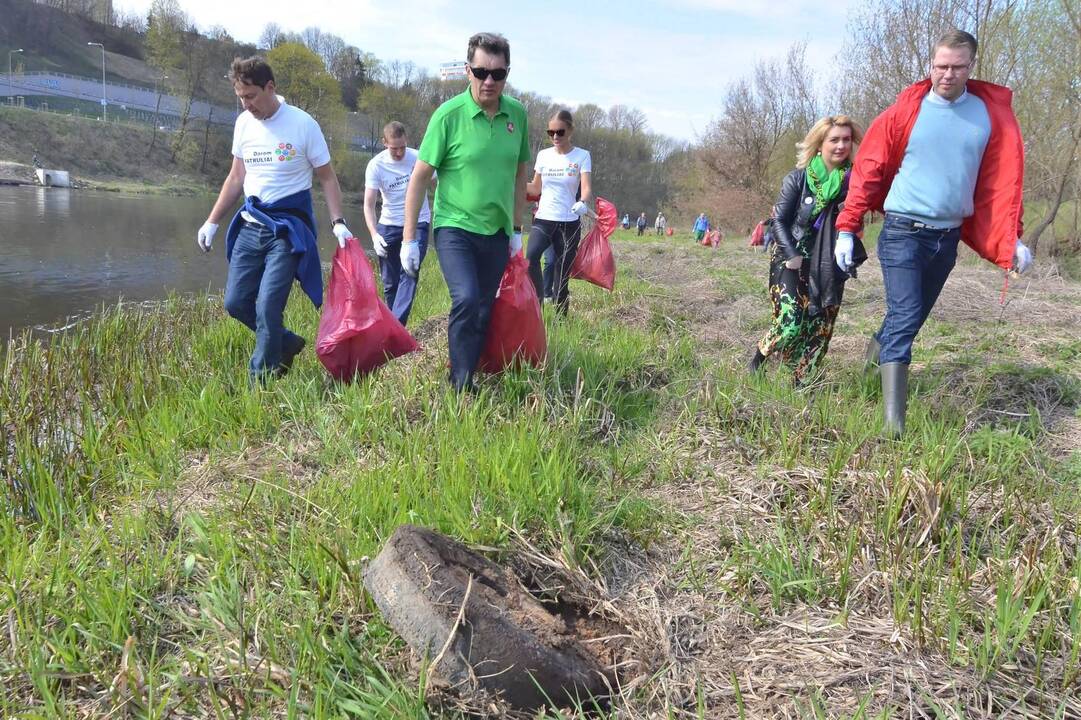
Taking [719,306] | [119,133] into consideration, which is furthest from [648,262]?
[119,133]

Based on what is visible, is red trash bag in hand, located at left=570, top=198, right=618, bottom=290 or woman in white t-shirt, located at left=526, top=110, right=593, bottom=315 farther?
red trash bag in hand, located at left=570, top=198, right=618, bottom=290

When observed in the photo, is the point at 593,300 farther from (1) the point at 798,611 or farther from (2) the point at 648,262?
(2) the point at 648,262

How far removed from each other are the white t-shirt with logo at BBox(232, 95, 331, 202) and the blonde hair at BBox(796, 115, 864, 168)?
2.87 m

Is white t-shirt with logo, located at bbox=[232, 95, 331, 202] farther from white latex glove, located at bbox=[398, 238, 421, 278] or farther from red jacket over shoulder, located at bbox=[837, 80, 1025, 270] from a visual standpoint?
red jacket over shoulder, located at bbox=[837, 80, 1025, 270]

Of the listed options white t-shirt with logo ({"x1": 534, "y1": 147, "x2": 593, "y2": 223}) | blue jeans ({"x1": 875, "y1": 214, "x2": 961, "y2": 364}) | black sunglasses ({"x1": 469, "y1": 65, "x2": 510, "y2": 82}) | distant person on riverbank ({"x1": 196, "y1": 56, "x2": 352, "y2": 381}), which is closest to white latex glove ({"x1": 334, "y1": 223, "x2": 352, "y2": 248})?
distant person on riverbank ({"x1": 196, "y1": 56, "x2": 352, "y2": 381})

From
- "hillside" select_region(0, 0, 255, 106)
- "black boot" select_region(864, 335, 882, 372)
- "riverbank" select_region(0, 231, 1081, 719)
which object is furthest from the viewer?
"hillside" select_region(0, 0, 255, 106)

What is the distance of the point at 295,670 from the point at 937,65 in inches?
135

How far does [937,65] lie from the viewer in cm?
306

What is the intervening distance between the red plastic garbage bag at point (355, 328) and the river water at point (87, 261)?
3.81 meters

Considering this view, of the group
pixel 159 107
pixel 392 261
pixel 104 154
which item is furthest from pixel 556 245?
pixel 159 107

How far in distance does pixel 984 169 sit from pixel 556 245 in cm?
342

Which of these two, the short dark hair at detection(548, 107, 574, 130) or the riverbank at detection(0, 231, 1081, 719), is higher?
the short dark hair at detection(548, 107, 574, 130)

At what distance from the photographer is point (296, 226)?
4.02m

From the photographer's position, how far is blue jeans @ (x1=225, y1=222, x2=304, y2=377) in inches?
152
